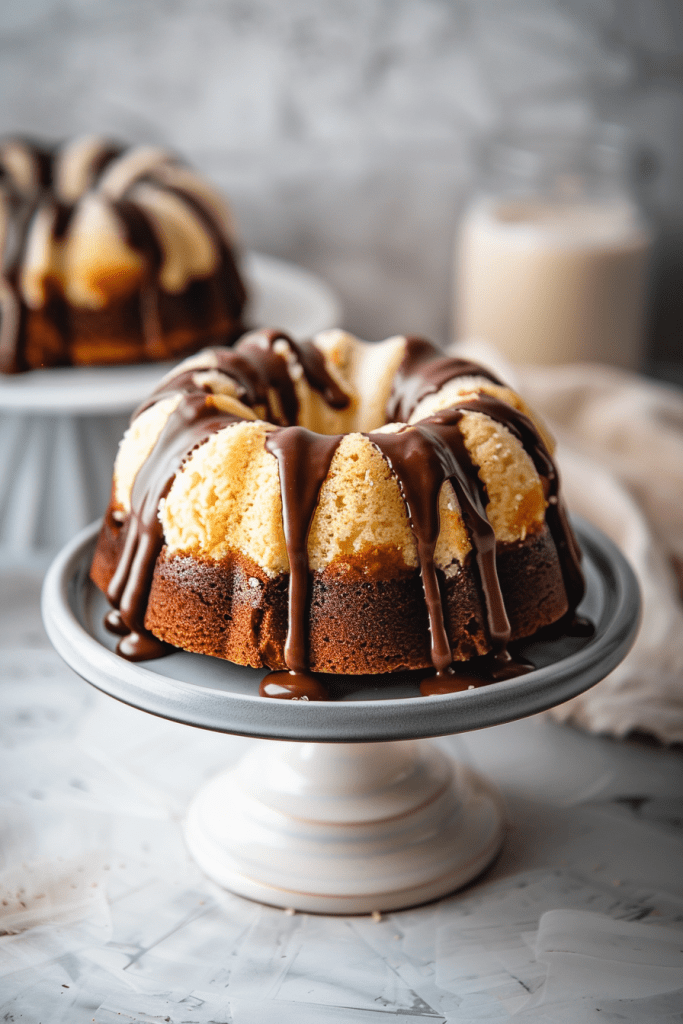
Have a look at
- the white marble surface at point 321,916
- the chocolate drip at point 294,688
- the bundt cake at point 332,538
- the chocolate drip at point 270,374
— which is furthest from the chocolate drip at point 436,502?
the white marble surface at point 321,916

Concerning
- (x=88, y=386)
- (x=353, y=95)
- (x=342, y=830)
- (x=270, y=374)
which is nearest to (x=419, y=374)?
(x=270, y=374)

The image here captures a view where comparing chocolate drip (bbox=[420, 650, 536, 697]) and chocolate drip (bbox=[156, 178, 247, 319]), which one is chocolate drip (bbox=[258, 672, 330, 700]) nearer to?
chocolate drip (bbox=[420, 650, 536, 697])

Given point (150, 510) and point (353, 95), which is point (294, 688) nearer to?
point (150, 510)

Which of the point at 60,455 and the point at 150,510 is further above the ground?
the point at 150,510

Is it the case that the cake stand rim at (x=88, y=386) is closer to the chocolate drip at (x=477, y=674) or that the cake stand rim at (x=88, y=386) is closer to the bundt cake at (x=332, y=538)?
the bundt cake at (x=332, y=538)

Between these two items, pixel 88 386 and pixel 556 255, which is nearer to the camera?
pixel 88 386

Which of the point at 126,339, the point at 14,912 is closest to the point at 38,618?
the point at 126,339
